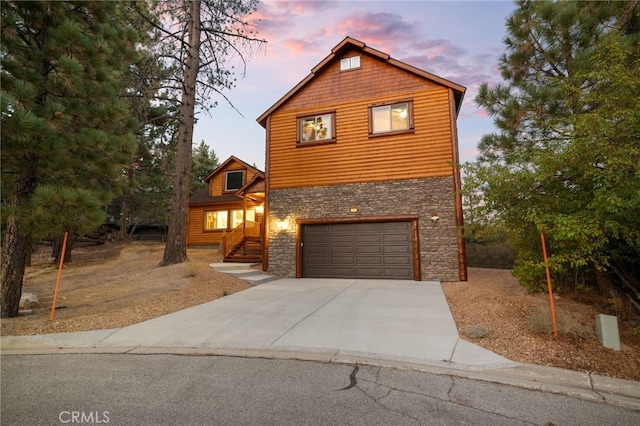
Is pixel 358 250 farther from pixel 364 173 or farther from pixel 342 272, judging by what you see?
pixel 364 173

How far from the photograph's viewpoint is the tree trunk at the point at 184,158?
10945 millimetres

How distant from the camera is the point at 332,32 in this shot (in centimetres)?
1303

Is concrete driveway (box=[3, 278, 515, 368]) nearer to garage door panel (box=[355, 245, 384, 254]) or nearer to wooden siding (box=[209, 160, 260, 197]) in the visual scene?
garage door panel (box=[355, 245, 384, 254])

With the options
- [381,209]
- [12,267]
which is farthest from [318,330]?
[381,209]

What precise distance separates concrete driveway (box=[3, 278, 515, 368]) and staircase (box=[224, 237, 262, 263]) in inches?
234

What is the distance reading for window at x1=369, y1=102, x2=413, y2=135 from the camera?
425 inches

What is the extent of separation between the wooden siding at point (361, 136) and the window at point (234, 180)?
27.6ft

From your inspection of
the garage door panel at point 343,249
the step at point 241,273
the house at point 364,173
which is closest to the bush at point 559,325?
the house at point 364,173

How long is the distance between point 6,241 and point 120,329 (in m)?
3.01

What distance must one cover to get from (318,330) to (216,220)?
1702cm

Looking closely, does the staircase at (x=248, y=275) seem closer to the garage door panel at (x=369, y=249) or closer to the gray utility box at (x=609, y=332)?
the garage door panel at (x=369, y=249)

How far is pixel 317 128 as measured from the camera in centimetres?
1198

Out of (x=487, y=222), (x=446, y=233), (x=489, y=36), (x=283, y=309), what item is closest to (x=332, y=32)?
(x=489, y=36)

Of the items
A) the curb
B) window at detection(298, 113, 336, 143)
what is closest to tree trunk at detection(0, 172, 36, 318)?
the curb
